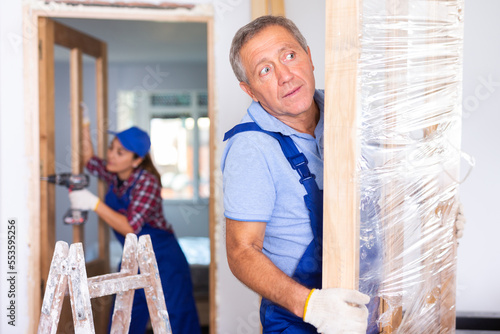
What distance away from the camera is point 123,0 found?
8.05 ft

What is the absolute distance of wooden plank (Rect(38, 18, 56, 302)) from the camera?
250 centimetres

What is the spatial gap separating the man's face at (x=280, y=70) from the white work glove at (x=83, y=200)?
176 centimetres

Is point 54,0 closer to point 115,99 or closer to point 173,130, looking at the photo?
point 115,99

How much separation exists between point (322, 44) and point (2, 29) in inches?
60.7

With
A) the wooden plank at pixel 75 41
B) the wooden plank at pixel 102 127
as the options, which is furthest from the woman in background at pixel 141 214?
the wooden plank at pixel 75 41

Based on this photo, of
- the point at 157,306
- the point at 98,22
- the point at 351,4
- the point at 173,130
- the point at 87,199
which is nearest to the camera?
the point at 351,4

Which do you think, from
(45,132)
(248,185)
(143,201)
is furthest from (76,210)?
(248,185)

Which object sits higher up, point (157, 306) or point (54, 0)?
point (54, 0)

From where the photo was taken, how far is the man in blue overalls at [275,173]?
47.2 inches

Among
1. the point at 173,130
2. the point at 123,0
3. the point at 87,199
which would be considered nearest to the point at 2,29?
the point at 123,0

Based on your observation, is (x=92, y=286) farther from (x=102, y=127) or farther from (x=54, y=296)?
(x=102, y=127)

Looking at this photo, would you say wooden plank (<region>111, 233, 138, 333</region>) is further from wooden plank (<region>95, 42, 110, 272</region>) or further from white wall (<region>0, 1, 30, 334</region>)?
wooden plank (<region>95, 42, 110, 272</region>)

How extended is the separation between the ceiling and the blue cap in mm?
796

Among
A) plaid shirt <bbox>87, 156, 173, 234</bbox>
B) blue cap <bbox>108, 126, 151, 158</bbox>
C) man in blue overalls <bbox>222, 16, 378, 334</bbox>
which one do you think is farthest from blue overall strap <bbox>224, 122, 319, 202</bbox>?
blue cap <bbox>108, 126, 151, 158</bbox>
